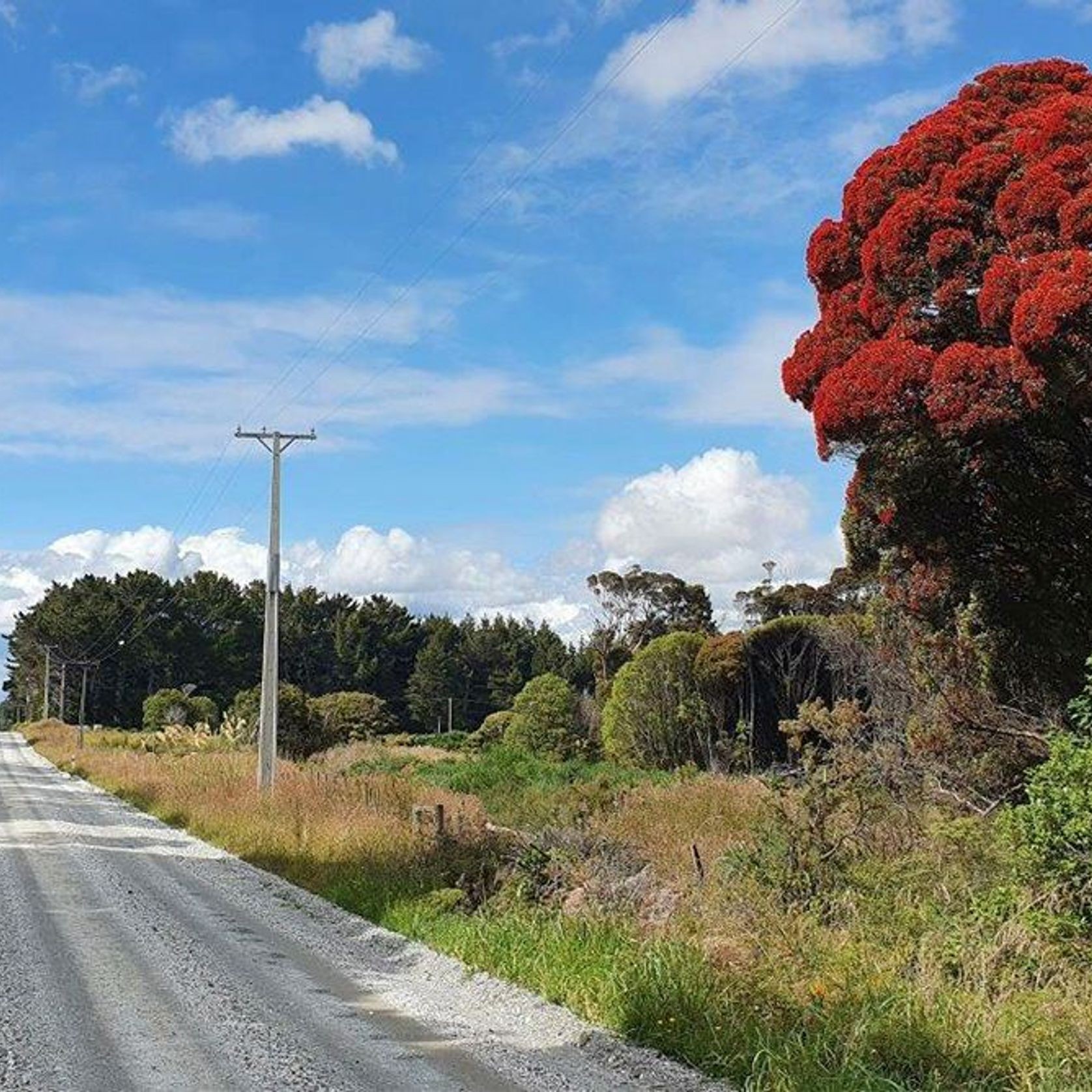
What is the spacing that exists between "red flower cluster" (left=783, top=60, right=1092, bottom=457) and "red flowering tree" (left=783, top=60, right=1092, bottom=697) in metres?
0.02

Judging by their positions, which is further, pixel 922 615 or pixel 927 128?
pixel 922 615

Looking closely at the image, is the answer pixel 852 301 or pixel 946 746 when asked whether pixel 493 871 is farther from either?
pixel 852 301

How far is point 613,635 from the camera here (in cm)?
7188

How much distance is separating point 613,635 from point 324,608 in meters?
50.5

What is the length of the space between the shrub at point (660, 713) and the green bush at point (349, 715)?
→ 12.4 metres

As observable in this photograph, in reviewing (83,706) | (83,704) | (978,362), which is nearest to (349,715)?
(83,704)

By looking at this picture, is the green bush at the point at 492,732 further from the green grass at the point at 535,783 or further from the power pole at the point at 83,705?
the power pole at the point at 83,705

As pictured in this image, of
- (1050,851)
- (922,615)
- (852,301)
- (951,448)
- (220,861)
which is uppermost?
(852,301)

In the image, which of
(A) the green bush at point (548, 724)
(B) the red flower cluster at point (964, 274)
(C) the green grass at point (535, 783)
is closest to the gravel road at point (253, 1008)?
(C) the green grass at point (535, 783)

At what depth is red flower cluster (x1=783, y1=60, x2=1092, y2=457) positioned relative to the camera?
1188 centimetres

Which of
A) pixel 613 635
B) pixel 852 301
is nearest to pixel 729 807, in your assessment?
pixel 852 301

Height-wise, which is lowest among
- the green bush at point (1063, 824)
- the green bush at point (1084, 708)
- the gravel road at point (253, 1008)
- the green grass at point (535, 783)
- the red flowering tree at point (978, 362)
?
the gravel road at point (253, 1008)

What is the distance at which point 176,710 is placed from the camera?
68.8m

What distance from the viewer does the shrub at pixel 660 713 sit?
46094 millimetres
